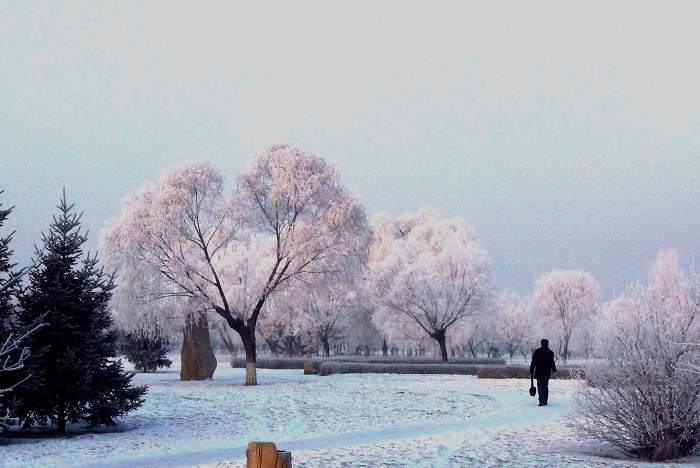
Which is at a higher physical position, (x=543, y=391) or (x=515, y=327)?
(x=515, y=327)

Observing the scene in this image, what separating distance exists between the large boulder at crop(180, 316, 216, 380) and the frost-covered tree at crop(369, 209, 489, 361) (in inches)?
739

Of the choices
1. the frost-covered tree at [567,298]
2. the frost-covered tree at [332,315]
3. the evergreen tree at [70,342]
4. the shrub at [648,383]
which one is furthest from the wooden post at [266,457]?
the frost-covered tree at [567,298]

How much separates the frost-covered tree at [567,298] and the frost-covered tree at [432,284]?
16489 mm

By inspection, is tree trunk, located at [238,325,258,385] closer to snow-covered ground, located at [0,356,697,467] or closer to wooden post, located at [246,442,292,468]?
snow-covered ground, located at [0,356,697,467]

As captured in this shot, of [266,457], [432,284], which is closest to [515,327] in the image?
[432,284]

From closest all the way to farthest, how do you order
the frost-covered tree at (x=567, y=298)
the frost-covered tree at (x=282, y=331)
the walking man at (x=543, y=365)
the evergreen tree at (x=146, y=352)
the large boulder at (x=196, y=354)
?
the walking man at (x=543, y=365) → the large boulder at (x=196, y=354) → the evergreen tree at (x=146, y=352) → the frost-covered tree at (x=282, y=331) → the frost-covered tree at (x=567, y=298)

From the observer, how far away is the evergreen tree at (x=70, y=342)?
51.6 feet

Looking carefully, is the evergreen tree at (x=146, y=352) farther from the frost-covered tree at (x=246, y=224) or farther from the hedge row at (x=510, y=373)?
the hedge row at (x=510, y=373)

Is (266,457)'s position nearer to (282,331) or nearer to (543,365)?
(543,365)

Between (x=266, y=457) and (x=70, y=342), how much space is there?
1100 cm

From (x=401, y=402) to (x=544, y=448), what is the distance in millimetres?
9080

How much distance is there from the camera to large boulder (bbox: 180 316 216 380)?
Answer: 33969 millimetres

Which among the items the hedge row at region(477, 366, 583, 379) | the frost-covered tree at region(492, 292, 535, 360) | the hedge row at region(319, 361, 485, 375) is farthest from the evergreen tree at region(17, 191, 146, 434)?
the frost-covered tree at region(492, 292, 535, 360)

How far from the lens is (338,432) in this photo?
16.2 metres
